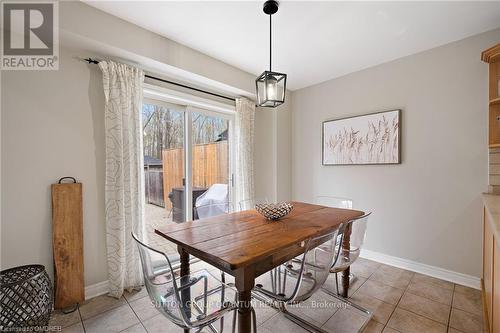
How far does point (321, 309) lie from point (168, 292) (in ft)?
4.43

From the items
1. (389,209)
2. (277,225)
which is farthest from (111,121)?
(389,209)

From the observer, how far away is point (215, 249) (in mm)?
1305

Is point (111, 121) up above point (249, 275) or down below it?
above

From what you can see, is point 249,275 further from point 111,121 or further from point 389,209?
point 389,209

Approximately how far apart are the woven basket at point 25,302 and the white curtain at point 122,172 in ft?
1.91

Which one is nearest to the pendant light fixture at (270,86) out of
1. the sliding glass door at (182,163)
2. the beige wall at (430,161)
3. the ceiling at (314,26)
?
the ceiling at (314,26)

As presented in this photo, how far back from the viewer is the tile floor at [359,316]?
176cm

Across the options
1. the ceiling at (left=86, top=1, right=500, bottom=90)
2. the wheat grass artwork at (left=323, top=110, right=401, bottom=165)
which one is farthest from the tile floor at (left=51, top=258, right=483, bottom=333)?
the ceiling at (left=86, top=1, right=500, bottom=90)

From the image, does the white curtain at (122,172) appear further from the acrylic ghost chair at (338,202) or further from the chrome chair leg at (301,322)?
the acrylic ghost chair at (338,202)

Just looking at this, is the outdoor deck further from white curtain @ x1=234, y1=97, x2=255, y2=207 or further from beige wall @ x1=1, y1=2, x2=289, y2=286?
white curtain @ x1=234, y1=97, x2=255, y2=207

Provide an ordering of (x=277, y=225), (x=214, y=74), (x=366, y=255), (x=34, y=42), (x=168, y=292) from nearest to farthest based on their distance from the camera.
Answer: (x=168, y=292)
(x=277, y=225)
(x=34, y=42)
(x=214, y=74)
(x=366, y=255)

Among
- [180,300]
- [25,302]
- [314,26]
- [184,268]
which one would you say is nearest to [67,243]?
[25,302]

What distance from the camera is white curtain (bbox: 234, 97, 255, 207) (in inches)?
136

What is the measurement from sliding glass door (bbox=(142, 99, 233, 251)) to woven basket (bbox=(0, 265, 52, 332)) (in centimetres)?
126
